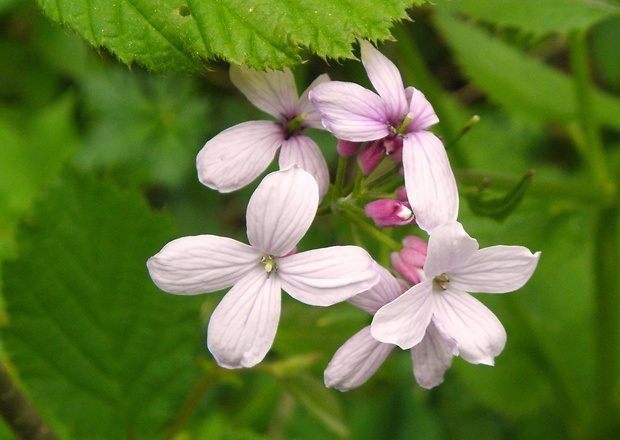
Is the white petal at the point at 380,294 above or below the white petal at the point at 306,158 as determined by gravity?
below

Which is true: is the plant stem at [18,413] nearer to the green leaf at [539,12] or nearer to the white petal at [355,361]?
the white petal at [355,361]

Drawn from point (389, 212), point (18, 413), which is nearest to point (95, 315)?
point (18, 413)

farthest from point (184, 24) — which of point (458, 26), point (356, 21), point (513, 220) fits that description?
point (458, 26)

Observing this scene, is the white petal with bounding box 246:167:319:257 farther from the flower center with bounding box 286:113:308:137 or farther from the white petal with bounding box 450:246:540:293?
the white petal with bounding box 450:246:540:293

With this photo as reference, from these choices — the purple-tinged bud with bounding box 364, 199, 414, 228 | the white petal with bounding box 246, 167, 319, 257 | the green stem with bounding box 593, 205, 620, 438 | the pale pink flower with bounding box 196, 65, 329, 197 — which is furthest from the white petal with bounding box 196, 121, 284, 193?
the green stem with bounding box 593, 205, 620, 438

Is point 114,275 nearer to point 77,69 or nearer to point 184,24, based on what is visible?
point 184,24

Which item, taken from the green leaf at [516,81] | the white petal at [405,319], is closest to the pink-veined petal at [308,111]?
the white petal at [405,319]
